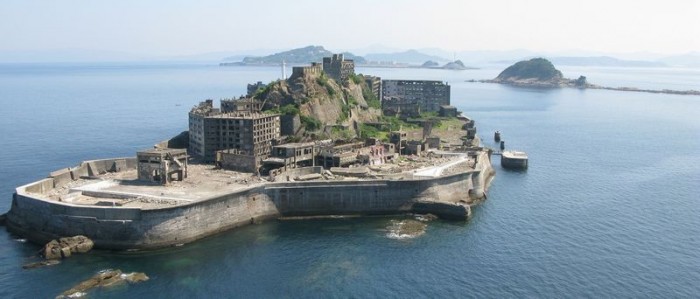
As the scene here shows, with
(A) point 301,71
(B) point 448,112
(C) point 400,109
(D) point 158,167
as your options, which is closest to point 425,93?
(B) point 448,112

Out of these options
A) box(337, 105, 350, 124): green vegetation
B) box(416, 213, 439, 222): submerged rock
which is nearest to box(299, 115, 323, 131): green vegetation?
box(337, 105, 350, 124): green vegetation

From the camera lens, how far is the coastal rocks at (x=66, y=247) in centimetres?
5641

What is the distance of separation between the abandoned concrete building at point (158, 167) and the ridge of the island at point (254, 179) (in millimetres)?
138

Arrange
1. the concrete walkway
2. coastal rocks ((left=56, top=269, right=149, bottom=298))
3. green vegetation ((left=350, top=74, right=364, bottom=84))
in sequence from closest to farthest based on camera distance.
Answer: coastal rocks ((left=56, top=269, right=149, bottom=298)) → the concrete walkway → green vegetation ((left=350, top=74, right=364, bottom=84))

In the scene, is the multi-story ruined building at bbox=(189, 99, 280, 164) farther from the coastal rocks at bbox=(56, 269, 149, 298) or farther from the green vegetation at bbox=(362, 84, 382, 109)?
the green vegetation at bbox=(362, 84, 382, 109)

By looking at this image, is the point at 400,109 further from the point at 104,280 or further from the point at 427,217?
the point at 104,280

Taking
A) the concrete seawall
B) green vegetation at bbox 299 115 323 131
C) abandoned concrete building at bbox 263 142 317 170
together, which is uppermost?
green vegetation at bbox 299 115 323 131

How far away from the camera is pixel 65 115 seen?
544ft

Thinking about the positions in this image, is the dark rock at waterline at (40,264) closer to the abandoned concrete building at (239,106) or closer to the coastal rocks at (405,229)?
the coastal rocks at (405,229)

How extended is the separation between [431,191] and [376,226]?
9.98 m

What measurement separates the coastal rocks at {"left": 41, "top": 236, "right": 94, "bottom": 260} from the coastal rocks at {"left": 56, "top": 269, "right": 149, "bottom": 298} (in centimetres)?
609

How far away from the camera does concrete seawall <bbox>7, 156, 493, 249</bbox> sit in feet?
196

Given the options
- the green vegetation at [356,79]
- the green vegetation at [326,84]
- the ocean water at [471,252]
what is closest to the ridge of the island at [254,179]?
the green vegetation at [326,84]

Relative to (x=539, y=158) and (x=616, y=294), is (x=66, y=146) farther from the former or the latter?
(x=616, y=294)
